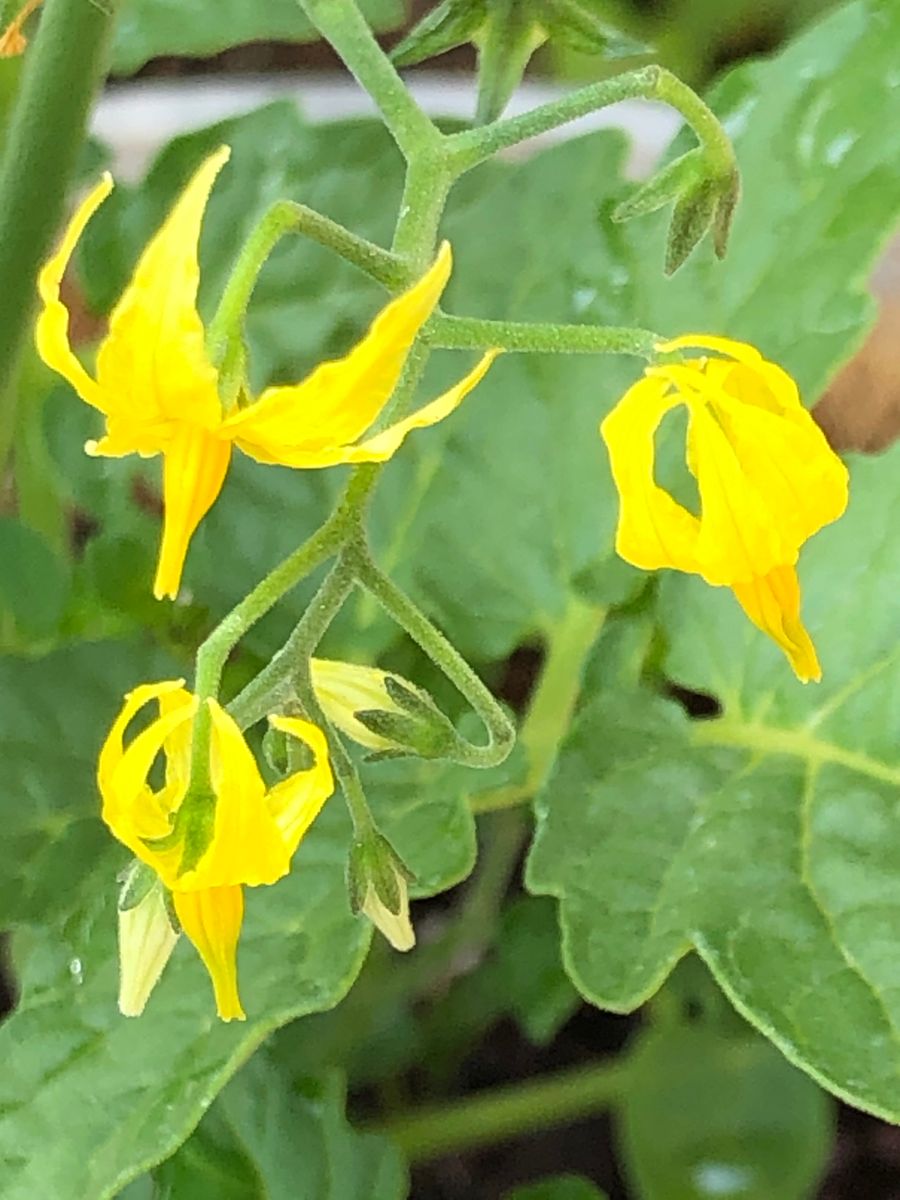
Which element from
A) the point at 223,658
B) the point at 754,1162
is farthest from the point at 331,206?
the point at 754,1162

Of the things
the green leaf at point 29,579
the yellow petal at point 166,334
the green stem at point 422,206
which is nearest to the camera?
the yellow petal at point 166,334

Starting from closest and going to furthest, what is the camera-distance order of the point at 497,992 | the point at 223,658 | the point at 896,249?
the point at 223,658 < the point at 497,992 < the point at 896,249

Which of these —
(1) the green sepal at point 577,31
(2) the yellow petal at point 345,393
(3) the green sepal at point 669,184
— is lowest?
(3) the green sepal at point 669,184

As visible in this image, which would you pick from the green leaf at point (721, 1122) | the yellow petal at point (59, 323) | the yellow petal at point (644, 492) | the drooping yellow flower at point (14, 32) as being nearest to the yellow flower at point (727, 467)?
the yellow petal at point (644, 492)

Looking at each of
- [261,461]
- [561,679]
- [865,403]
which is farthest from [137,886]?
[865,403]

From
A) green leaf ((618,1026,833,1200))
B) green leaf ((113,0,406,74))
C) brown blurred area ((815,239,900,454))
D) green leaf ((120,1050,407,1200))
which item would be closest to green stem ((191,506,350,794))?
green leaf ((120,1050,407,1200))

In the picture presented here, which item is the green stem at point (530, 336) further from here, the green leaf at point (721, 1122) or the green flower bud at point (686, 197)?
the green leaf at point (721, 1122)

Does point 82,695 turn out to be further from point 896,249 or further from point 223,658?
point 896,249
